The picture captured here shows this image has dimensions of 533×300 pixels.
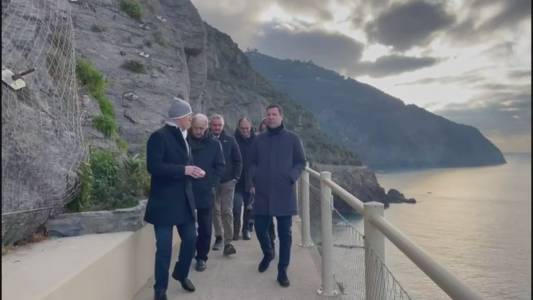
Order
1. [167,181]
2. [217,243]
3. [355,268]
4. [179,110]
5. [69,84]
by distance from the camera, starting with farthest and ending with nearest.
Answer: [217,243], [69,84], [179,110], [167,181], [355,268]

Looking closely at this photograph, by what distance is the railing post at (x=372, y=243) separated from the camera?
2703 millimetres

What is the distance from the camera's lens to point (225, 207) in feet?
21.3

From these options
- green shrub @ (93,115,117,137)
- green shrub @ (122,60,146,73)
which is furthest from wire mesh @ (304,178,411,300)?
green shrub @ (122,60,146,73)

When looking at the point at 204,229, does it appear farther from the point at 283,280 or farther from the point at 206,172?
the point at 283,280

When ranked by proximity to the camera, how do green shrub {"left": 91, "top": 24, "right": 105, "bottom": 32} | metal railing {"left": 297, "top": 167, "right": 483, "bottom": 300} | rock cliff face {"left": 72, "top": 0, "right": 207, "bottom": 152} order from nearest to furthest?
1. metal railing {"left": 297, "top": 167, "right": 483, "bottom": 300}
2. rock cliff face {"left": 72, "top": 0, "right": 207, "bottom": 152}
3. green shrub {"left": 91, "top": 24, "right": 105, "bottom": 32}

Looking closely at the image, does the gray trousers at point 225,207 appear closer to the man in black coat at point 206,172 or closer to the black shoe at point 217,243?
the black shoe at point 217,243

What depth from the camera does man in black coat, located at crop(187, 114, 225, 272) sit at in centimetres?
530

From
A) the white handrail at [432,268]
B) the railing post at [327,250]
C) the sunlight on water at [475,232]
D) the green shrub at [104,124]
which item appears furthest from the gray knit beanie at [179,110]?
the sunlight on water at [475,232]

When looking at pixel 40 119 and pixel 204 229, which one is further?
pixel 204 229

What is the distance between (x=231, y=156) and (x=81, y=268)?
3155 mm

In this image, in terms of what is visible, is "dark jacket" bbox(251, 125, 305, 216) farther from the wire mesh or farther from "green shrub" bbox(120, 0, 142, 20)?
"green shrub" bbox(120, 0, 142, 20)

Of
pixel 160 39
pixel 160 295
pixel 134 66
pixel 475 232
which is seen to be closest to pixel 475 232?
pixel 475 232

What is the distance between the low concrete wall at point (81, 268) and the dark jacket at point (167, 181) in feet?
1.52

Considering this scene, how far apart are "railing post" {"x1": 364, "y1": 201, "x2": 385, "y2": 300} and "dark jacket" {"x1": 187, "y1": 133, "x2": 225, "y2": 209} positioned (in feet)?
8.73
